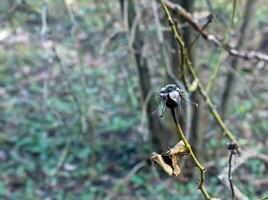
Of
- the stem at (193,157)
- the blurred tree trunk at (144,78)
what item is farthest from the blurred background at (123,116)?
the stem at (193,157)

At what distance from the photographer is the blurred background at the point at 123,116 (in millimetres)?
3857

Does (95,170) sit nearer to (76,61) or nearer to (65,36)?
(76,61)

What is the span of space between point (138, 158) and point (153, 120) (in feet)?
1.68

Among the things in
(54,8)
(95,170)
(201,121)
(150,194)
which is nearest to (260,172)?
(201,121)

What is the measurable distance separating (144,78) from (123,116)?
1.49 m

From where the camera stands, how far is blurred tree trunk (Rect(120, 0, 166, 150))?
375 cm

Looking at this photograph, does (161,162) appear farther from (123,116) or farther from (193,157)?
(123,116)

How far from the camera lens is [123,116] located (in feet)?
18.4

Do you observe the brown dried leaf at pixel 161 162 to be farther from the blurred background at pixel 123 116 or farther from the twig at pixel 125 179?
the twig at pixel 125 179

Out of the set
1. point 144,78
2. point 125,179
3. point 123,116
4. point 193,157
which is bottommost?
point 125,179

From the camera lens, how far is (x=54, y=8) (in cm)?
773

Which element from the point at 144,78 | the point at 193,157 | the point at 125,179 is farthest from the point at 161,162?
the point at 125,179

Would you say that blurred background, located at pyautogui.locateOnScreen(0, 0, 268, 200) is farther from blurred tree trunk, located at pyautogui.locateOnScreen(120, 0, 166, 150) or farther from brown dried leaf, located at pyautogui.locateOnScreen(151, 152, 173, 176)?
brown dried leaf, located at pyautogui.locateOnScreen(151, 152, 173, 176)

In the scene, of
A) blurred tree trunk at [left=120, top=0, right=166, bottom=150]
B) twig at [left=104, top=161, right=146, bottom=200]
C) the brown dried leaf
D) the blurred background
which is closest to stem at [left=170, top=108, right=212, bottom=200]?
the brown dried leaf
